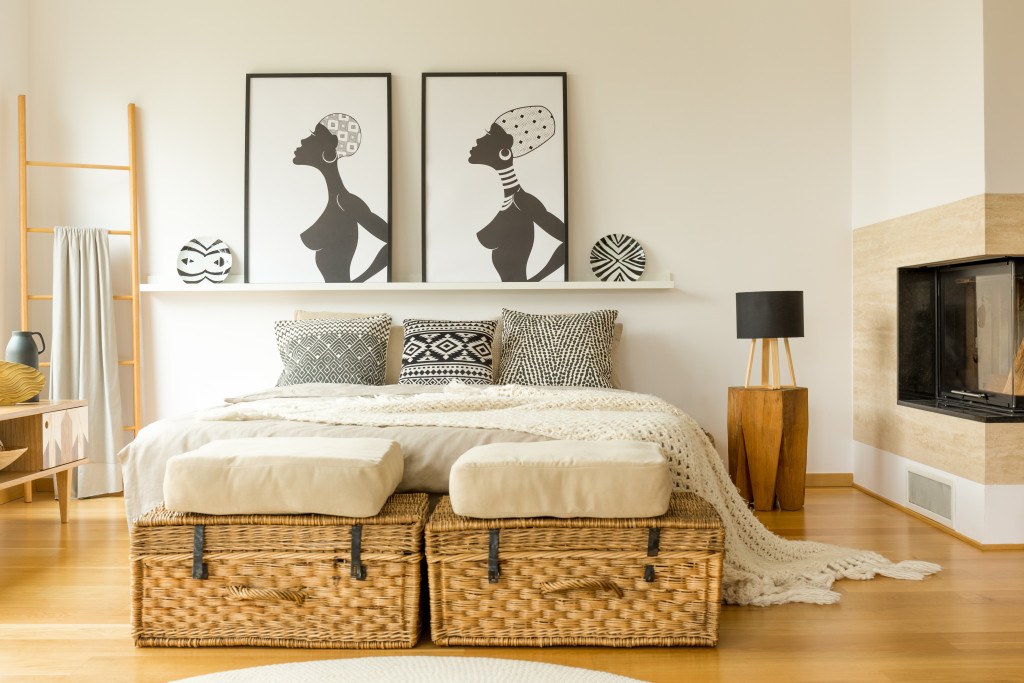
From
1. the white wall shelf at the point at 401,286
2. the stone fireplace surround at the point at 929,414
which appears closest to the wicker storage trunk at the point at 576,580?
the stone fireplace surround at the point at 929,414

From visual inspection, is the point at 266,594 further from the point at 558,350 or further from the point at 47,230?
the point at 47,230

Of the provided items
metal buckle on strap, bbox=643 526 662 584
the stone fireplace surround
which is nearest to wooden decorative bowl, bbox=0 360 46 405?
metal buckle on strap, bbox=643 526 662 584

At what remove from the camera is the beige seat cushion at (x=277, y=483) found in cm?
210

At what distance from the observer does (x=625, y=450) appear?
2.20m

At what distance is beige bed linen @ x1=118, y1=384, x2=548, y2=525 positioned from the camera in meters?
2.50

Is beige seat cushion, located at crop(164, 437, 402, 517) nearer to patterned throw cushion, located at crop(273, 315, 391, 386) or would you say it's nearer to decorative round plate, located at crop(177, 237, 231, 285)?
patterned throw cushion, located at crop(273, 315, 391, 386)

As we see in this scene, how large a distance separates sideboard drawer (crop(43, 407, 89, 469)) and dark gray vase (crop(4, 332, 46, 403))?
0.58ft

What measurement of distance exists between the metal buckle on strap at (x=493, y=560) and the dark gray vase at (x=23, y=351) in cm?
267

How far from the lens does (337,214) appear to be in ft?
14.5

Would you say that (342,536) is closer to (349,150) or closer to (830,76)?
(349,150)

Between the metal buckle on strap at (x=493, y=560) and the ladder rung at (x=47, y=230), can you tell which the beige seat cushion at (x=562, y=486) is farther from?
the ladder rung at (x=47, y=230)

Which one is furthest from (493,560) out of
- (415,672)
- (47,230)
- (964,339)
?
(47,230)

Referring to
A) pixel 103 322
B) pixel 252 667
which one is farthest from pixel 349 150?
pixel 252 667

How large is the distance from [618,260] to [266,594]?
9.39ft
